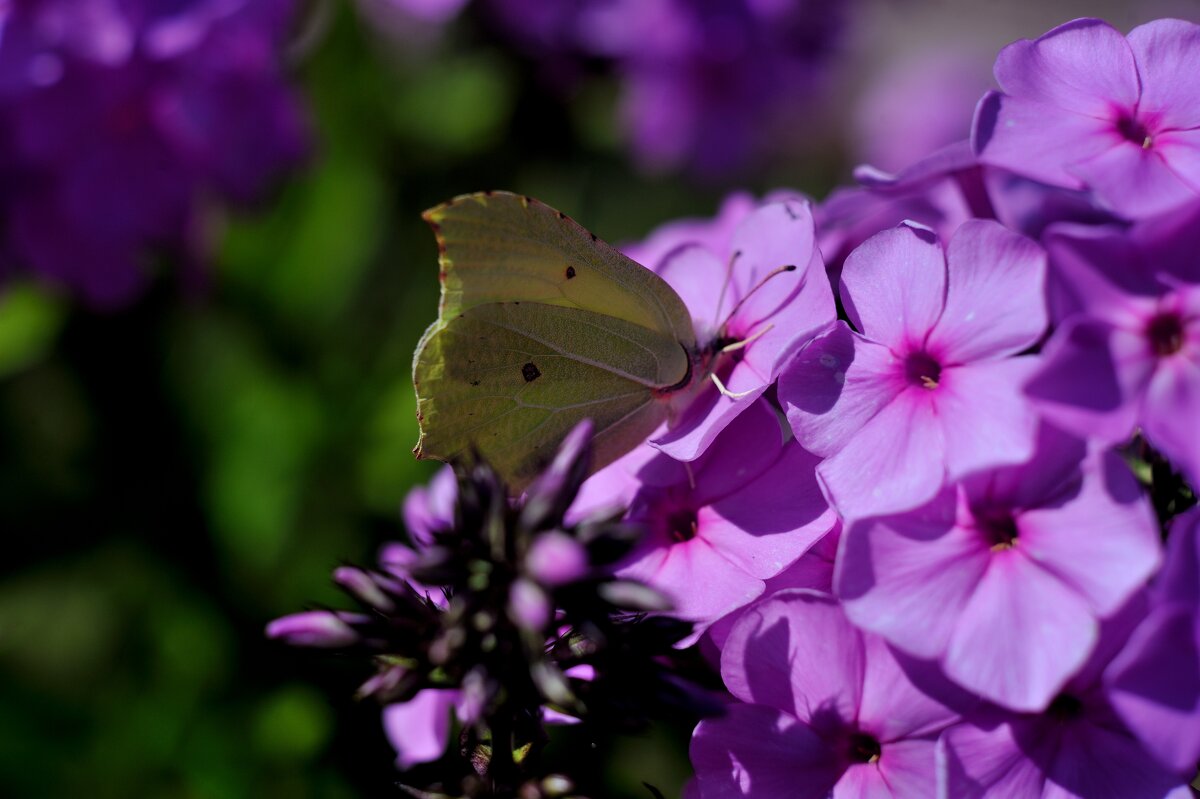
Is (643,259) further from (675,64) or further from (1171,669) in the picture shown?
(675,64)

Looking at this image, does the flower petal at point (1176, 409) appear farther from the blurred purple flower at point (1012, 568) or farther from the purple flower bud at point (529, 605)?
the purple flower bud at point (529, 605)

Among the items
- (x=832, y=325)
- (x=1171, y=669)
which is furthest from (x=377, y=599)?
(x=1171, y=669)

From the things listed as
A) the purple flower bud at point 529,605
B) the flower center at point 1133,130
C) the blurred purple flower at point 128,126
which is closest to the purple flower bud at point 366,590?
the purple flower bud at point 529,605

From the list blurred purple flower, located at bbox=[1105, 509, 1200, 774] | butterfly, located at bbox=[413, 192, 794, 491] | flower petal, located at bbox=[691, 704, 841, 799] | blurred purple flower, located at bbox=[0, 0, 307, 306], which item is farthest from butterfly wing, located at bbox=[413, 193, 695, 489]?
blurred purple flower, located at bbox=[0, 0, 307, 306]

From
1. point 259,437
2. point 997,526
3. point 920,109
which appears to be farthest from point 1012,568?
point 920,109

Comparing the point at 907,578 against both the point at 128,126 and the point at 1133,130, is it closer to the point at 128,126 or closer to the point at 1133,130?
the point at 1133,130

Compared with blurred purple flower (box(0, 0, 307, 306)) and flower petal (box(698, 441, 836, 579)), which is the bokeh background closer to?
blurred purple flower (box(0, 0, 307, 306))
